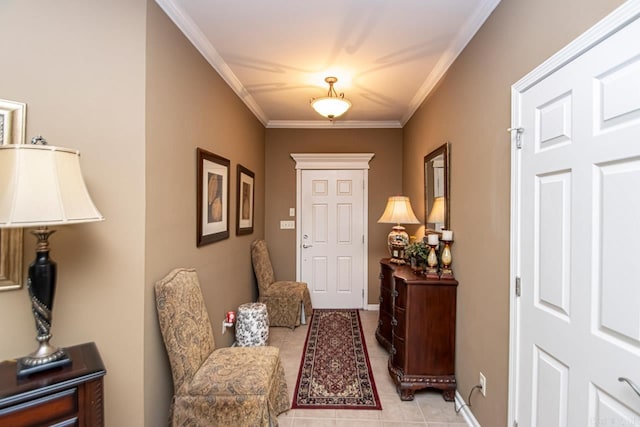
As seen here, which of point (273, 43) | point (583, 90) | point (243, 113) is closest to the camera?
point (583, 90)

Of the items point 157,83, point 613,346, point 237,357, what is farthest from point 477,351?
point 157,83

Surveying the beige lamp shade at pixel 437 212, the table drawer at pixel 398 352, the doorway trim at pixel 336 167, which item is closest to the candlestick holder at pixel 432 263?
the beige lamp shade at pixel 437 212

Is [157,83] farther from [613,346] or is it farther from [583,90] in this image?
[613,346]

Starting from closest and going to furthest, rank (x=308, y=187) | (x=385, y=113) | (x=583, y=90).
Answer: (x=583, y=90) → (x=385, y=113) → (x=308, y=187)

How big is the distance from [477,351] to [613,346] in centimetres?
105

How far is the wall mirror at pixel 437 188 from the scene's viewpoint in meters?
2.50

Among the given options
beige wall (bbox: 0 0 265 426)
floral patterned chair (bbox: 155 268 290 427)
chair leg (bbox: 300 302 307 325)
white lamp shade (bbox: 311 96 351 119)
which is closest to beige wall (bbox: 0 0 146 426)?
beige wall (bbox: 0 0 265 426)

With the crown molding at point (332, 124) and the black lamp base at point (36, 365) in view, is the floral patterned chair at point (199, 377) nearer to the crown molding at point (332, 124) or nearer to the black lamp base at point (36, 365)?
the black lamp base at point (36, 365)

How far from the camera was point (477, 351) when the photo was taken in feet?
6.36

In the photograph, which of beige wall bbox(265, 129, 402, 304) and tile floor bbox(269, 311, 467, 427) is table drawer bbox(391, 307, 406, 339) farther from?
beige wall bbox(265, 129, 402, 304)

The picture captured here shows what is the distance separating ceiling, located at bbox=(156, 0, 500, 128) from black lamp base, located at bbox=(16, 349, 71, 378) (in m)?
1.91

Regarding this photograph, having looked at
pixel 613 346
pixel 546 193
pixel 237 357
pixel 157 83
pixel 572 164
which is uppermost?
pixel 157 83

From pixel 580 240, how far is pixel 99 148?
2.22 metres

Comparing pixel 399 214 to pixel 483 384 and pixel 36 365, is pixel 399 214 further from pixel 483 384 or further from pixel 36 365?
pixel 36 365
